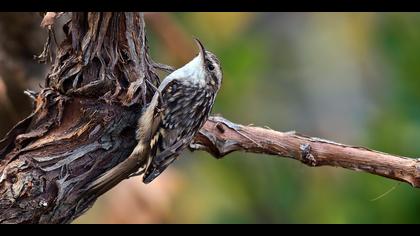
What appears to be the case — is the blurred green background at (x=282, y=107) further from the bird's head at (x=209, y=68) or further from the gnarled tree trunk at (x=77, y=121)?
the gnarled tree trunk at (x=77, y=121)

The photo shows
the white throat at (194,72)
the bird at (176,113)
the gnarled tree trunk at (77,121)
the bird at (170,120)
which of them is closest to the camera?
the gnarled tree trunk at (77,121)

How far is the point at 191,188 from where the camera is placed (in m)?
6.24

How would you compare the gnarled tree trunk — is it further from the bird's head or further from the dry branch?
the bird's head

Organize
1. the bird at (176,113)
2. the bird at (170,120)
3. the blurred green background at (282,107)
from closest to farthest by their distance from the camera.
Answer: the bird at (170,120) → the bird at (176,113) → the blurred green background at (282,107)

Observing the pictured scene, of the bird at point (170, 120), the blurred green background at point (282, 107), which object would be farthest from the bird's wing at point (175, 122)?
the blurred green background at point (282, 107)

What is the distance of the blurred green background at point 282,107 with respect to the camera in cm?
518

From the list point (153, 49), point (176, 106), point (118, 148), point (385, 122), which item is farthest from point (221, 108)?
point (118, 148)

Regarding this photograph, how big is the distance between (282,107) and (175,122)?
157 inches

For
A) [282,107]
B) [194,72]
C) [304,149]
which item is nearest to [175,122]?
[194,72]

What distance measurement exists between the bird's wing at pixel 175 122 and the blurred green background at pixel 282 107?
92 cm

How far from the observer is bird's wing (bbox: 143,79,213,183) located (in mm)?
3158

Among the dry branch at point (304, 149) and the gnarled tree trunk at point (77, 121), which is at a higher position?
the gnarled tree trunk at point (77, 121)

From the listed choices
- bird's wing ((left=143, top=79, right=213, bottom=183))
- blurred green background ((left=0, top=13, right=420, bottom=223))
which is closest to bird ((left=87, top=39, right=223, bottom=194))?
bird's wing ((left=143, top=79, right=213, bottom=183))
